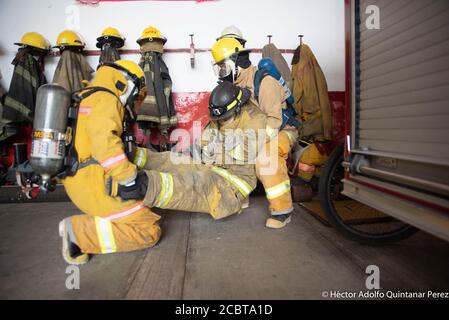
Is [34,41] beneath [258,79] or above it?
above

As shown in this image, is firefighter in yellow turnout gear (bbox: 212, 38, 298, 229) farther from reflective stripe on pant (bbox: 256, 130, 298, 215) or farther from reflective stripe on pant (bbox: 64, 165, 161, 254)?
reflective stripe on pant (bbox: 64, 165, 161, 254)

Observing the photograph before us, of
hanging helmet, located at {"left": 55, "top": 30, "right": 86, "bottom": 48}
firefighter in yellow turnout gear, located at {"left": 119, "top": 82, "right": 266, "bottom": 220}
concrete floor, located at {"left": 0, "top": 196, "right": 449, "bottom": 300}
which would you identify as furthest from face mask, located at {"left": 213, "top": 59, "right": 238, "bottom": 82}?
hanging helmet, located at {"left": 55, "top": 30, "right": 86, "bottom": 48}

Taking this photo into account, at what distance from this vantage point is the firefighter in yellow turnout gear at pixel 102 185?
1.86 m

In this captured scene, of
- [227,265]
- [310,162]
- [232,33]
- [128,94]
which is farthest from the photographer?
[232,33]

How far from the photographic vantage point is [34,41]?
3.92 meters

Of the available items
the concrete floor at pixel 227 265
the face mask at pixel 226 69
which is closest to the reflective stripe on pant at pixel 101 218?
the concrete floor at pixel 227 265

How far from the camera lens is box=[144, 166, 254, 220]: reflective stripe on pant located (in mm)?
2113

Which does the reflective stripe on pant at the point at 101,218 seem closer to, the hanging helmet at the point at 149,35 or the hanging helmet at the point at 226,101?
the hanging helmet at the point at 226,101

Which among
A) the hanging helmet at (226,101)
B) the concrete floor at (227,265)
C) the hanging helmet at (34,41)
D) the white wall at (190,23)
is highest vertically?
the white wall at (190,23)

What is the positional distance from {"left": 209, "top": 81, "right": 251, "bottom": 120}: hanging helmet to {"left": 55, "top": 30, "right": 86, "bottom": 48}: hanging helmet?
272 centimetres

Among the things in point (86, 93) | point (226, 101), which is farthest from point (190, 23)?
point (86, 93)

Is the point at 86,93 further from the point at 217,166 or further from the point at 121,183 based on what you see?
the point at 217,166

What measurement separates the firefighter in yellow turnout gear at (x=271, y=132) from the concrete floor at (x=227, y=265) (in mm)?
252

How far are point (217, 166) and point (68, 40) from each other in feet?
10.1
